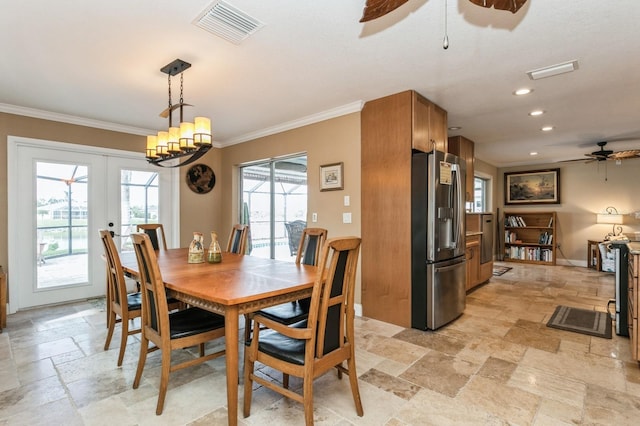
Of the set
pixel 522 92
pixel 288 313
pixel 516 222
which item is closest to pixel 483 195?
pixel 516 222

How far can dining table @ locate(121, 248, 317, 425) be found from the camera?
1696mm

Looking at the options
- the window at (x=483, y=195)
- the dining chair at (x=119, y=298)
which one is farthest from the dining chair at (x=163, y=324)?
the window at (x=483, y=195)

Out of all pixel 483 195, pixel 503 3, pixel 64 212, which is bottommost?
pixel 64 212

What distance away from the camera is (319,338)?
167 centimetres

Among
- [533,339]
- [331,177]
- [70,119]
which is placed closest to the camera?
[533,339]

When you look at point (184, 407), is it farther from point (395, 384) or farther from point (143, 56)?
point (143, 56)

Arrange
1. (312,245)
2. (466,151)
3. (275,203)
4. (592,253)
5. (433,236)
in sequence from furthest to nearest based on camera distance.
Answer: (592,253) < (466,151) < (275,203) < (433,236) < (312,245)

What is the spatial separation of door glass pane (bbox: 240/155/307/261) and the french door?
1.57 metres

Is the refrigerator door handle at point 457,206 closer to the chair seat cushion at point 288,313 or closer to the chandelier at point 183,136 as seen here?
the chair seat cushion at point 288,313

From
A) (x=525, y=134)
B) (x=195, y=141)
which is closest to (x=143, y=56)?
(x=195, y=141)

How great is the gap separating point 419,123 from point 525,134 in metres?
2.68

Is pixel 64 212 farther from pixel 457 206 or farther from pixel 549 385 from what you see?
pixel 549 385

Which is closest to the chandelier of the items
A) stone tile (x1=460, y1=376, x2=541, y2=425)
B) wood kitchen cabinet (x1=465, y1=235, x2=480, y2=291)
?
stone tile (x1=460, y1=376, x2=541, y2=425)

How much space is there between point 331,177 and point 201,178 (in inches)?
99.0
